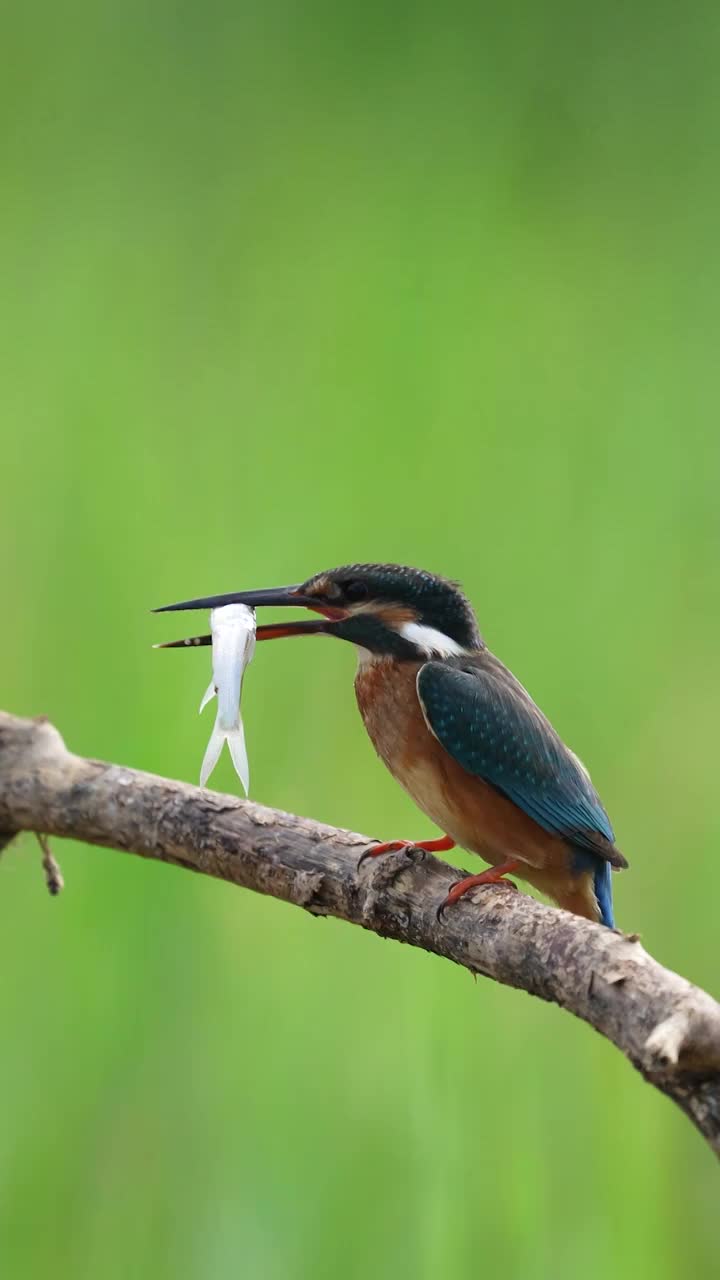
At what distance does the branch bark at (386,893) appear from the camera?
100cm

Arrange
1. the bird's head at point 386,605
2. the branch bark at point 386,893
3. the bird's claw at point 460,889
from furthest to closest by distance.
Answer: the bird's head at point 386,605, the bird's claw at point 460,889, the branch bark at point 386,893

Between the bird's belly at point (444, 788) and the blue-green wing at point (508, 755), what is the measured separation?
0.10 feet

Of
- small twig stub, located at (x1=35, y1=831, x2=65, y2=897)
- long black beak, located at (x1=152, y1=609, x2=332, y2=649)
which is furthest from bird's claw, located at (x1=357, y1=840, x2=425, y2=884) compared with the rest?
small twig stub, located at (x1=35, y1=831, x2=65, y2=897)

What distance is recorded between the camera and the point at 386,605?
184cm

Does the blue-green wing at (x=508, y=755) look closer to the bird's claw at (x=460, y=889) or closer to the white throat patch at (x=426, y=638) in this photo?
the white throat patch at (x=426, y=638)

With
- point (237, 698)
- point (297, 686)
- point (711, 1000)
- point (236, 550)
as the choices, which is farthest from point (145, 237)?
point (711, 1000)

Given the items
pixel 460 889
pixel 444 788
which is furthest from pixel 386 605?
pixel 460 889

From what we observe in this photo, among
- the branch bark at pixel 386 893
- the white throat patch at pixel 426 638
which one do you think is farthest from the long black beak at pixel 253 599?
the branch bark at pixel 386 893

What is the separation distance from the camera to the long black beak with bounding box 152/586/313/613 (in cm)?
177

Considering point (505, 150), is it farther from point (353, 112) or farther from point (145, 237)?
point (145, 237)

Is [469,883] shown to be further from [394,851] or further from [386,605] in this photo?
[386,605]

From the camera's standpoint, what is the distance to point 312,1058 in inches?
103

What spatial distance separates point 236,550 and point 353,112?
1.17 meters

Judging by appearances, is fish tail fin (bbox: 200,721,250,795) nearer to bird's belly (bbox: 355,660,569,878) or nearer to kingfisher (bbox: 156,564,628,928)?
kingfisher (bbox: 156,564,628,928)
